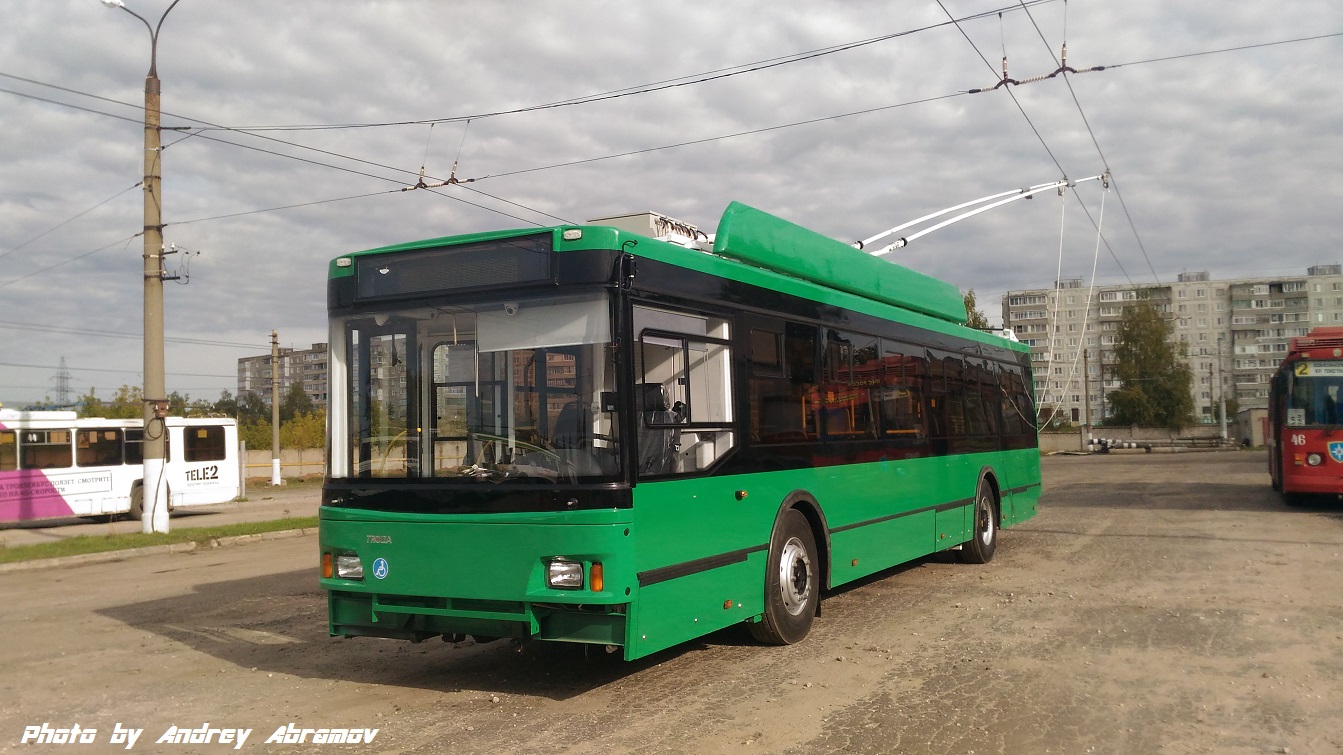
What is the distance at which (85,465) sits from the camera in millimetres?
24047

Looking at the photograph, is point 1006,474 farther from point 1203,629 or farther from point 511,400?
point 511,400

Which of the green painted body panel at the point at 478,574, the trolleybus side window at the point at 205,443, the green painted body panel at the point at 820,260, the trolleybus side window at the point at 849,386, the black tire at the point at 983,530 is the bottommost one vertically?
the black tire at the point at 983,530

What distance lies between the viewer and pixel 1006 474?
13617 mm

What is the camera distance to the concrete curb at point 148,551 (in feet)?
49.7

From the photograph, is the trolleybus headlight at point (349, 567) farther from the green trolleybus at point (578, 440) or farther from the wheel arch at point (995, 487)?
the wheel arch at point (995, 487)

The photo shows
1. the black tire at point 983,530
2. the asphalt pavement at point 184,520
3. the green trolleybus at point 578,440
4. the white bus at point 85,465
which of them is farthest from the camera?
the white bus at point 85,465

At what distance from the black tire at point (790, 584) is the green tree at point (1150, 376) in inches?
3276

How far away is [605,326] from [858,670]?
9.48ft

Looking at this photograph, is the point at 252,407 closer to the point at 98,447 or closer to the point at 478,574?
the point at 98,447

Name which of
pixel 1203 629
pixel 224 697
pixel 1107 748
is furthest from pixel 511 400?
pixel 1203 629

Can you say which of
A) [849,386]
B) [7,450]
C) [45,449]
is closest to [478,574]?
[849,386]

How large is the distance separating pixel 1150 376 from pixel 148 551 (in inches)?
3287

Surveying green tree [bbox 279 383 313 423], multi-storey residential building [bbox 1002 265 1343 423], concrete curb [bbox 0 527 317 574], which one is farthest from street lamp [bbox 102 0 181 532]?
Answer: multi-storey residential building [bbox 1002 265 1343 423]

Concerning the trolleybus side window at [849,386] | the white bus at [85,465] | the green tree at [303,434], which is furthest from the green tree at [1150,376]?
the trolleybus side window at [849,386]
